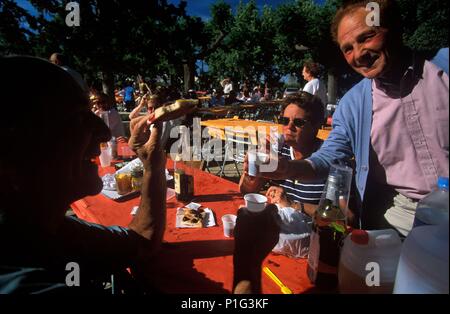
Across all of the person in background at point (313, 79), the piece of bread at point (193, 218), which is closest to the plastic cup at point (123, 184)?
the piece of bread at point (193, 218)

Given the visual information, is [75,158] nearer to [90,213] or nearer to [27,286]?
[27,286]

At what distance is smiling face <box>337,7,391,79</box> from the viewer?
1.66 metres

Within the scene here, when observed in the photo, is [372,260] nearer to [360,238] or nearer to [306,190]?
[360,238]

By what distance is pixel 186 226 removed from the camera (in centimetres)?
190

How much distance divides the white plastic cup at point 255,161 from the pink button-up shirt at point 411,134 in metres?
0.80

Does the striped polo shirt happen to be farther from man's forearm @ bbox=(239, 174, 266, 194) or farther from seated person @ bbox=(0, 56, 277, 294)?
seated person @ bbox=(0, 56, 277, 294)

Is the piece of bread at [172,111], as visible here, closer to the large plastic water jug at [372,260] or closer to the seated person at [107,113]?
the large plastic water jug at [372,260]

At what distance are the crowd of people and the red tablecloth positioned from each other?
155 mm

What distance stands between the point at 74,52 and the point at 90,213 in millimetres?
15848

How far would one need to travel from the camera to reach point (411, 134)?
1.71m

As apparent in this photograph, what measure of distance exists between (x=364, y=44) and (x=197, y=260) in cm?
162

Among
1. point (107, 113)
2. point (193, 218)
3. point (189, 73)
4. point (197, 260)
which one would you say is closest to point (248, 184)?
point (193, 218)

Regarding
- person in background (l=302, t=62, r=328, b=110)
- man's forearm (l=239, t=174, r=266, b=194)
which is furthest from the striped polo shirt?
person in background (l=302, t=62, r=328, b=110)

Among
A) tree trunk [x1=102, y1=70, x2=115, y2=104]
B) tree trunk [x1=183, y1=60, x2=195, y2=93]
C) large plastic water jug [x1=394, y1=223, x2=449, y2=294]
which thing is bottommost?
large plastic water jug [x1=394, y1=223, x2=449, y2=294]
